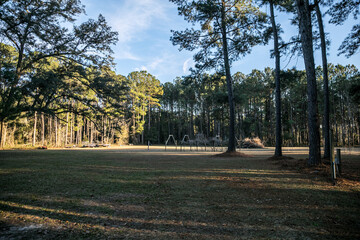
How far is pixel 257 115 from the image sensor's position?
36.7 meters

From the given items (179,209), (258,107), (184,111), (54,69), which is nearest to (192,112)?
(184,111)

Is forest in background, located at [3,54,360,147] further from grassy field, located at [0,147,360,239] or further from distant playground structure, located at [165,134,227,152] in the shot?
grassy field, located at [0,147,360,239]

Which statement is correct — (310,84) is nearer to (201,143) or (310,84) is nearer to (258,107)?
(201,143)

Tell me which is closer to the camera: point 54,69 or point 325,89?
point 325,89

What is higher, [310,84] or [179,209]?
[310,84]

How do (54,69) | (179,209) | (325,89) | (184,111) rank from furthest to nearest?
(184,111) → (54,69) → (325,89) → (179,209)

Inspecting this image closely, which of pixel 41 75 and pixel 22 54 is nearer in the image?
pixel 41 75

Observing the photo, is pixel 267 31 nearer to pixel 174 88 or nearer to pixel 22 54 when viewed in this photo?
pixel 22 54

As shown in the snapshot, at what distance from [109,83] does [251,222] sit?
1102cm

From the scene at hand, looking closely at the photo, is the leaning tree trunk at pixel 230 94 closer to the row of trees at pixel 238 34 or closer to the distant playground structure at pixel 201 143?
the row of trees at pixel 238 34

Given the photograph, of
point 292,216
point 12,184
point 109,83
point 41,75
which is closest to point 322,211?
point 292,216

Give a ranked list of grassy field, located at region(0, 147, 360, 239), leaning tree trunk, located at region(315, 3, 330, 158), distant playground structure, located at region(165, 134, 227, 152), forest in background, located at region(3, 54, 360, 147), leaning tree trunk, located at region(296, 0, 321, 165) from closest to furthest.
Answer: grassy field, located at region(0, 147, 360, 239) → leaning tree trunk, located at region(296, 0, 321, 165) → leaning tree trunk, located at region(315, 3, 330, 158) → forest in background, located at region(3, 54, 360, 147) → distant playground structure, located at region(165, 134, 227, 152)

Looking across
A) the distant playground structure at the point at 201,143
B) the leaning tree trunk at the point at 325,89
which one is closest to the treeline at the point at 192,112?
the leaning tree trunk at the point at 325,89

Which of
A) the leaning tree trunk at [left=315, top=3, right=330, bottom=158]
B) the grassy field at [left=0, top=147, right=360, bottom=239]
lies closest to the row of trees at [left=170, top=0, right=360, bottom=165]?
the leaning tree trunk at [left=315, top=3, right=330, bottom=158]
